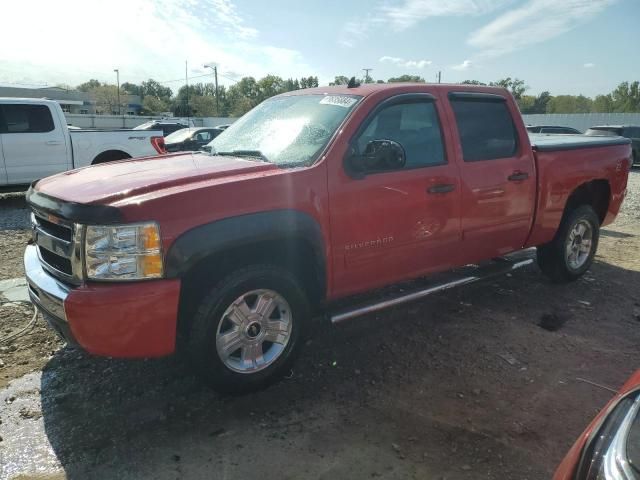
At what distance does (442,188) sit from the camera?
3.90 meters

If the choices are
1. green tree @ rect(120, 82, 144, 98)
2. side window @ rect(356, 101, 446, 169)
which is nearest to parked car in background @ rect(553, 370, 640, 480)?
side window @ rect(356, 101, 446, 169)

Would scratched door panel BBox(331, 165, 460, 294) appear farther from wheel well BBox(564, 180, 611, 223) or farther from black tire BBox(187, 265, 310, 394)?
wheel well BBox(564, 180, 611, 223)

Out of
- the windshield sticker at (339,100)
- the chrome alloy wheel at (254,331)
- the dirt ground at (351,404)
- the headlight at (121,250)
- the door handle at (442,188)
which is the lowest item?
the dirt ground at (351,404)

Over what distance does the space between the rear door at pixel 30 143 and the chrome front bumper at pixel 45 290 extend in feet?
24.5

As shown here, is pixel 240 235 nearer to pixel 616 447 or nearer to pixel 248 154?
pixel 248 154

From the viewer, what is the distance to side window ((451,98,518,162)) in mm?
4207

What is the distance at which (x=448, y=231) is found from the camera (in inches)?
159

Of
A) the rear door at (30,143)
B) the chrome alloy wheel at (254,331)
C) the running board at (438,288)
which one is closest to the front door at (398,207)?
the running board at (438,288)

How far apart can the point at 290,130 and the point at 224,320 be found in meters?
1.51

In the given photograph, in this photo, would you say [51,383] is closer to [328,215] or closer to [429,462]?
[328,215]

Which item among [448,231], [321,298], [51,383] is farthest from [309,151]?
[51,383]

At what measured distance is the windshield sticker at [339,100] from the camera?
3695mm

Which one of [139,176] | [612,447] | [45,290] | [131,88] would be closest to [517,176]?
[139,176]

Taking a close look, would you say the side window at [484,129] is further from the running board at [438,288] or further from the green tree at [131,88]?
the green tree at [131,88]
